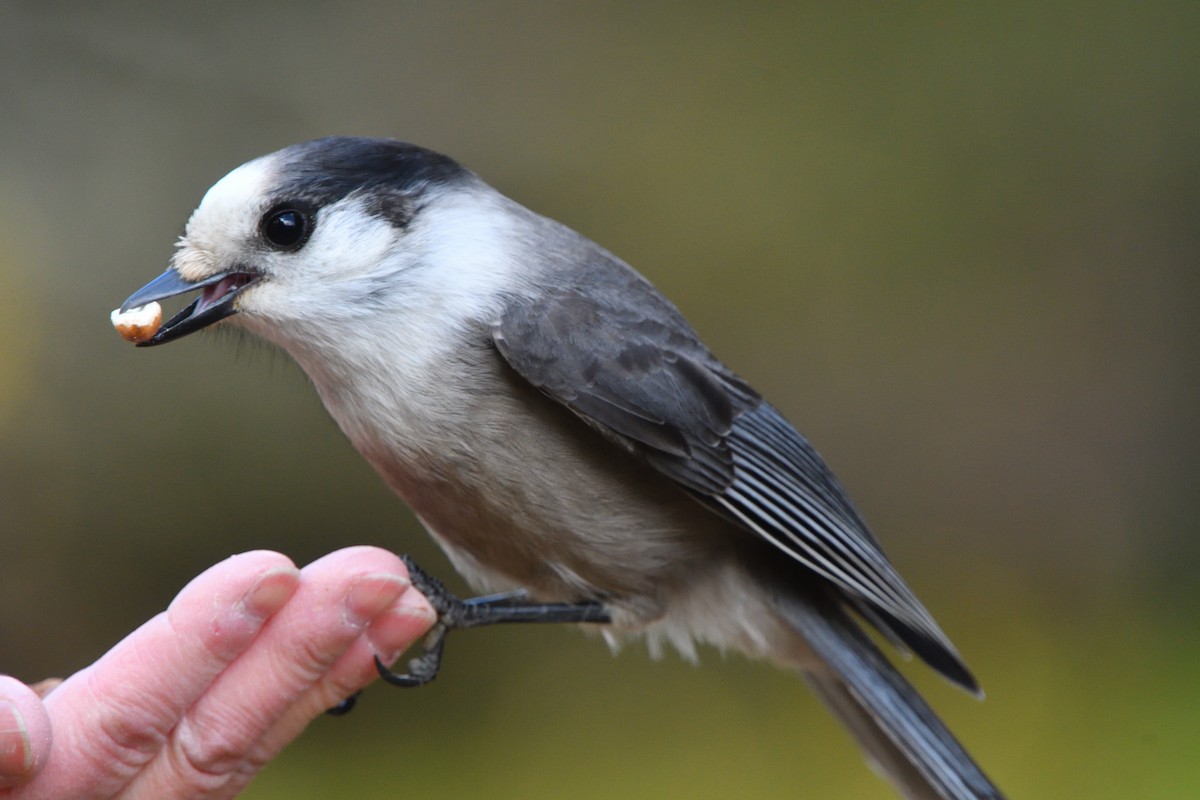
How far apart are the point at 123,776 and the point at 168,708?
7 centimetres

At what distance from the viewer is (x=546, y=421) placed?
116 centimetres

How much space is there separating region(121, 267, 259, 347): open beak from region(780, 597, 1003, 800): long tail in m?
0.74

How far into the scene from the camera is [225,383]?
2129mm

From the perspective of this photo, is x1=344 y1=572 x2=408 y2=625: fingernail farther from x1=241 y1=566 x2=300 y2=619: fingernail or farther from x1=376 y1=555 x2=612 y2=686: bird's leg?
x1=376 y1=555 x2=612 y2=686: bird's leg

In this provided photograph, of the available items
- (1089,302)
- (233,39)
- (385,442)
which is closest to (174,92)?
(233,39)

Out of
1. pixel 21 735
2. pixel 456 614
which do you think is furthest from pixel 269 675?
pixel 456 614

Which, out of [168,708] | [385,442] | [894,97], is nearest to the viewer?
[168,708]

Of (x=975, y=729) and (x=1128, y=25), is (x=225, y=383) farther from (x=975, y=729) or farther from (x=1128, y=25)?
(x=1128, y=25)

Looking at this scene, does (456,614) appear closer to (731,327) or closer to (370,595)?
(370,595)

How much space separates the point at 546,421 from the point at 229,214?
38cm

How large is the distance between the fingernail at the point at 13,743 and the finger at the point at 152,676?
44 mm

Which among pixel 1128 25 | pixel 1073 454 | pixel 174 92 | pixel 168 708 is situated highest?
pixel 1128 25

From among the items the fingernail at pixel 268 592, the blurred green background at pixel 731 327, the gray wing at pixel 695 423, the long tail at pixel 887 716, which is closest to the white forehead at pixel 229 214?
the gray wing at pixel 695 423

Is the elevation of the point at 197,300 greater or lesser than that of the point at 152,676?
greater
